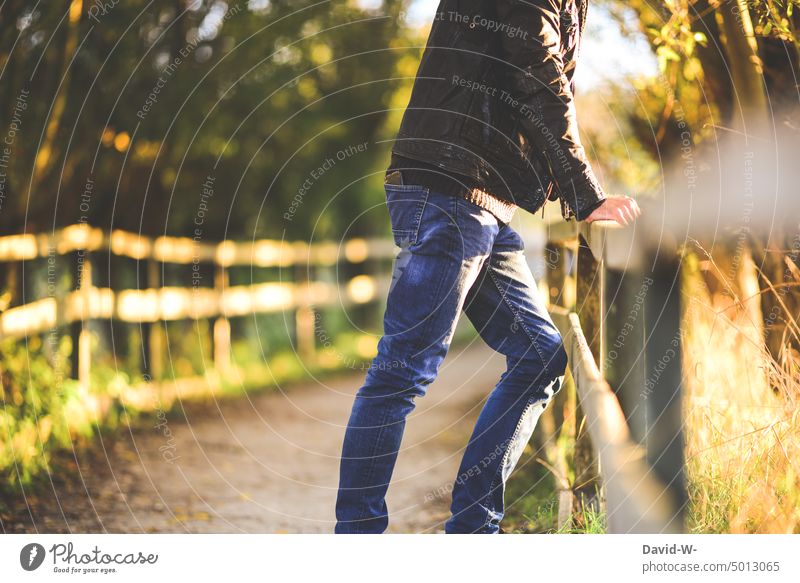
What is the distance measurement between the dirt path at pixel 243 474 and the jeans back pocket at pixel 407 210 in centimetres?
136

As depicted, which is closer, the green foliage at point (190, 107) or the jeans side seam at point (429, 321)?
the jeans side seam at point (429, 321)

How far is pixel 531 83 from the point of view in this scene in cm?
212

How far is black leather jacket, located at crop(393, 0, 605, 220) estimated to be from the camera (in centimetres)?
212

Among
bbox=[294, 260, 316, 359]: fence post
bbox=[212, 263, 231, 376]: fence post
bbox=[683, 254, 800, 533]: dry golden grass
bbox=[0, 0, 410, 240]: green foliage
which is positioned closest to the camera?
bbox=[683, 254, 800, 533]: dry golden grass

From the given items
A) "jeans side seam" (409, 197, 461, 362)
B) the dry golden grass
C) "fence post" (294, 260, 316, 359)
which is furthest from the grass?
"fence post" (294, 260, 316, 359)

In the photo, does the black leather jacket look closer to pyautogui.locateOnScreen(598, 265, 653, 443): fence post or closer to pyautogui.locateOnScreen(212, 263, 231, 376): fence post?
pyautogui.locateOnScreen(598, 265, 653, 443): fence post

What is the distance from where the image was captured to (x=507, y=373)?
2.34m

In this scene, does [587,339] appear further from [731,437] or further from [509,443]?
[509,443]

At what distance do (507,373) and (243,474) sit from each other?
218 centimetres

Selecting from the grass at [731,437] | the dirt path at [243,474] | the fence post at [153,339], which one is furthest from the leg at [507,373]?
the fence post at [153,339]

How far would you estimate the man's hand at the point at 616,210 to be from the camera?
2.10 meters

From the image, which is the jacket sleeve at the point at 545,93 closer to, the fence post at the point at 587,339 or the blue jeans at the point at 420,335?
the blue jeans at the point at 420,335
